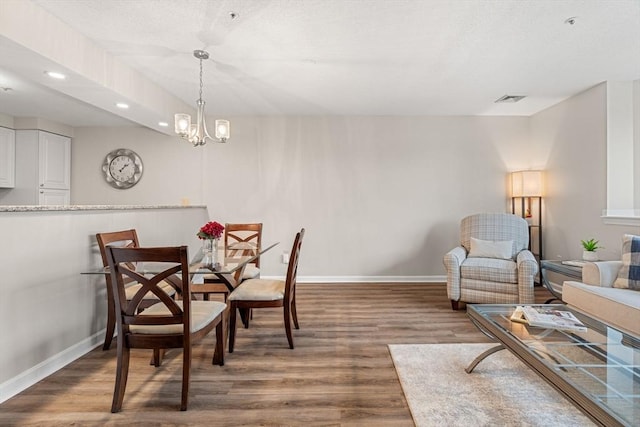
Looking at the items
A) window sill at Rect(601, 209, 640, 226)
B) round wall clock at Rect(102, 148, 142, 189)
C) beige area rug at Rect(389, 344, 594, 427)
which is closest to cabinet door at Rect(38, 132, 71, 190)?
round wall clock at Rect(102, 148, 142, 189)

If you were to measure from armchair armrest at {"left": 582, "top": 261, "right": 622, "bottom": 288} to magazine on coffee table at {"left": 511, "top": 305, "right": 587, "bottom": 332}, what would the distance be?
2.55 feet

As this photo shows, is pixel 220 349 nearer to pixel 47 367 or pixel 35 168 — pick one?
pixel 47 367

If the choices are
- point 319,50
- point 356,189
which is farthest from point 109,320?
point 356,189

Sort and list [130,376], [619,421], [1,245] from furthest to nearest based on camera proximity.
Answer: [130,376] → [1,245] → [619,421]

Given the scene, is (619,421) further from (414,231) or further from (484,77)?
(414,231)

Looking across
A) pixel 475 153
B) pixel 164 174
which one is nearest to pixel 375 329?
pixel 475 153

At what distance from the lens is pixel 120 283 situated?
1.76 m

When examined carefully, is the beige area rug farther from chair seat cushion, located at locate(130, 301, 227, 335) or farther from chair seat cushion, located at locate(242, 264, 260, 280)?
chair seat cushion, located at locate(242, 264, 260, 280)

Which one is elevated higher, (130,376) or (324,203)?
(324,203)

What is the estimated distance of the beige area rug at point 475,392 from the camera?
1.69 m

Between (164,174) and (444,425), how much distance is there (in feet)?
15.4

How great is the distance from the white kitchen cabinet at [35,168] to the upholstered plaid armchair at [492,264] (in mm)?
5536

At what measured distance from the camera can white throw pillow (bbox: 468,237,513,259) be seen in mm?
3737

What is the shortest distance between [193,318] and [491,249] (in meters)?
3.30
